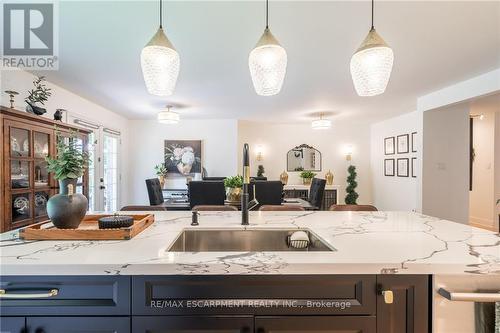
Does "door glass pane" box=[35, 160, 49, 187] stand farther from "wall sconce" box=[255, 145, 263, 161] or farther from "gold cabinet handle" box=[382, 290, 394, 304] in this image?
"wall sconce" box=[255, 145, 263, 161]

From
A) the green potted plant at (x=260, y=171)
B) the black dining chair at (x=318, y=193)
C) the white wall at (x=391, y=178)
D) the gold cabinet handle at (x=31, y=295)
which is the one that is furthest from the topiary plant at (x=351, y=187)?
the gold cabinet handle at (x=31, y=295)

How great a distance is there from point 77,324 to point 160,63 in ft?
3.72

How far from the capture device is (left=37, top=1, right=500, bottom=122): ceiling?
1787mm

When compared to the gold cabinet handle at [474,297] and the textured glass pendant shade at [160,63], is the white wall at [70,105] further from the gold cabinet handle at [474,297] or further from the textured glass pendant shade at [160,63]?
the gold cabinet handle at [474,297]

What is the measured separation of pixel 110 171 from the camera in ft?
16.8

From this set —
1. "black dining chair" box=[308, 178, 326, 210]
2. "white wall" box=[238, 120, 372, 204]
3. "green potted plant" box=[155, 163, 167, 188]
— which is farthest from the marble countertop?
"white wall" box=[238, 120, 372, 204]

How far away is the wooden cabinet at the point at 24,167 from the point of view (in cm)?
201

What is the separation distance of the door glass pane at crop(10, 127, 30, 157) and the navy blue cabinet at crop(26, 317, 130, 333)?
1.79 m

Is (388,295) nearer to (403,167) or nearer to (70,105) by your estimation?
(70,105)

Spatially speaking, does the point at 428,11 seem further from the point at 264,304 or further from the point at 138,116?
the point at 138,116

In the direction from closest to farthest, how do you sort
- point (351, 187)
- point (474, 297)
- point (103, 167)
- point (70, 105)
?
point (474, 297)
point (70, 105)
point (103, 167)
point (351, 187)

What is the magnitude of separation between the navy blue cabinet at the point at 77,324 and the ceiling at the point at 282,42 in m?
1.82

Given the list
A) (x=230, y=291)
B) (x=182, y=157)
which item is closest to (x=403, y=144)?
(x=182, y=157)

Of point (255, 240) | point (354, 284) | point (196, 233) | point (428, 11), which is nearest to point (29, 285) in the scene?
A: point (196, 233)
